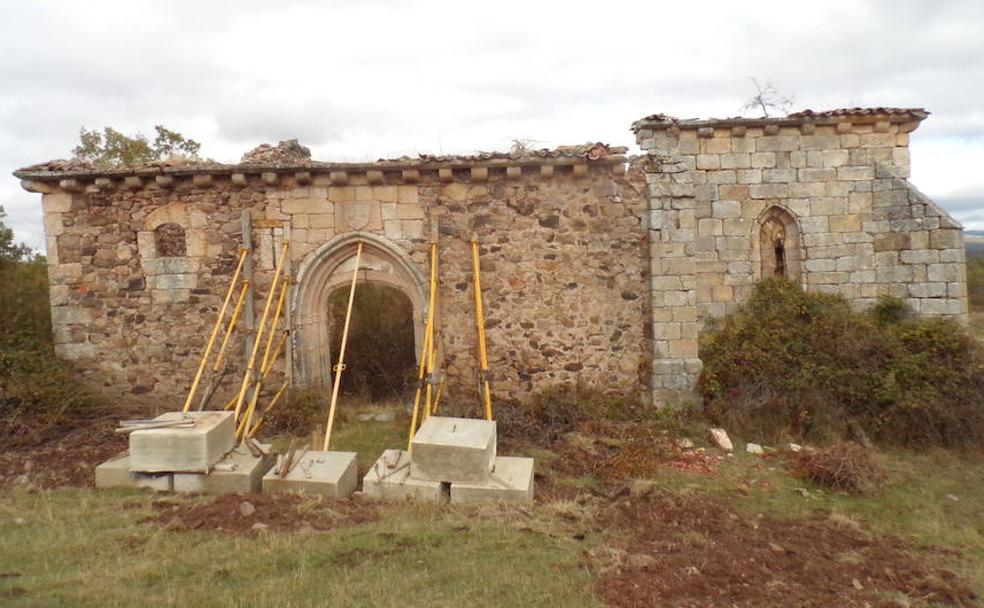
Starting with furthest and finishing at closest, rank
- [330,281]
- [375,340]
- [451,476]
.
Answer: [375,340] < [330,281] < [451,476]

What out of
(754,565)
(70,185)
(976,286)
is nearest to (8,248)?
(70,185)

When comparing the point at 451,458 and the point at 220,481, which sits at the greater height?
the point at 451,458

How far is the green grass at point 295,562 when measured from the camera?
357 centimetres

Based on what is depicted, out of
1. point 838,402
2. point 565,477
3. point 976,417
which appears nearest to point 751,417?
point 838,402

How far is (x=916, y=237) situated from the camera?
28.5 feet

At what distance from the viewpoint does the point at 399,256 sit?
26.1ft

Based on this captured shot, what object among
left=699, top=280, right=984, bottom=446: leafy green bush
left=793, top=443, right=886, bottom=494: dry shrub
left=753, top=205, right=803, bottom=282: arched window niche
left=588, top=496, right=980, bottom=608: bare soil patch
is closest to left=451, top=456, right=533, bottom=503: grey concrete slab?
Result: left=588, top=496, right=980, bottom=608: bare soil patch

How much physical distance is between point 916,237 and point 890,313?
47.3 inches

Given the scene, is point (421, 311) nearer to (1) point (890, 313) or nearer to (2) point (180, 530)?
(2) point (180, 530)

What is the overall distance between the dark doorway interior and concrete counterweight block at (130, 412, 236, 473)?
4510mm

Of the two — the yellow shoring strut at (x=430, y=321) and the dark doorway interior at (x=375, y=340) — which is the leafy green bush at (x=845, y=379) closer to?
the yellow shoring strut at (x=430, y=321)

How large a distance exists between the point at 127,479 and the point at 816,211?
9.75 meters

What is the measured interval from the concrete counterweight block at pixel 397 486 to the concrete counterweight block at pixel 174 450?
4.98 ft

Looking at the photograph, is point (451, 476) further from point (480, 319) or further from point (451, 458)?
point (480, 319)
